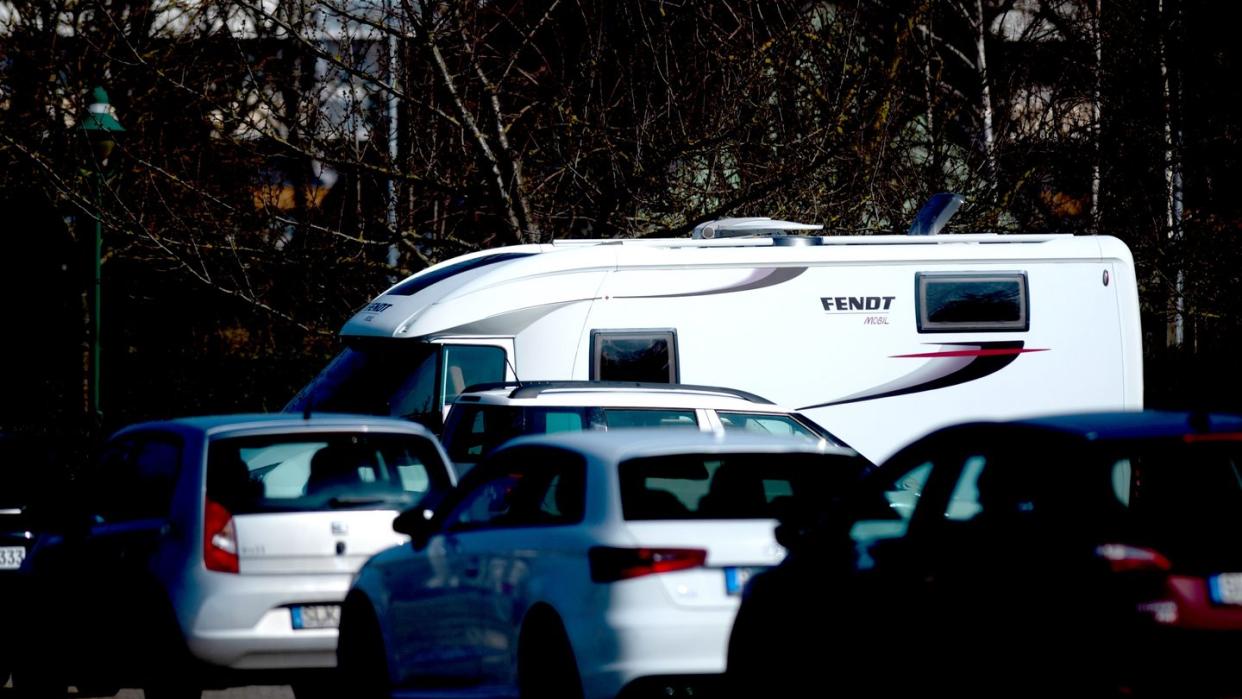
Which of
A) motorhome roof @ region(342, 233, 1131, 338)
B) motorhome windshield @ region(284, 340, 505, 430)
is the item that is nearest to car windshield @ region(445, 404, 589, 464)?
motorhome windshield @ region(284, 340, 505, 430)

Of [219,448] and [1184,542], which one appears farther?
[219,448]

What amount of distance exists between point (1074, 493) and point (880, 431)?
10661 mm

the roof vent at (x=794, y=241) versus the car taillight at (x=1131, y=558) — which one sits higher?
the roof vent at (x=794, y=241)

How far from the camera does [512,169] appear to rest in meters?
18.9

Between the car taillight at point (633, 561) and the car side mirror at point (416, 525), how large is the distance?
136 cm

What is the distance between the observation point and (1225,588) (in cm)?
570

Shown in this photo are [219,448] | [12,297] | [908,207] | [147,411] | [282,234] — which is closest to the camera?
[219,448]

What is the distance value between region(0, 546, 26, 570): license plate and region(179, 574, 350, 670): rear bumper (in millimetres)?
2904

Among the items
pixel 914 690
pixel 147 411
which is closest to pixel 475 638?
pixel 914 690

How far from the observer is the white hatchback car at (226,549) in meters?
8.70

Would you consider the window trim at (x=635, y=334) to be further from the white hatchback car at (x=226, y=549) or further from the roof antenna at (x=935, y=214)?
the white hatchback car at (x=226, y=549)

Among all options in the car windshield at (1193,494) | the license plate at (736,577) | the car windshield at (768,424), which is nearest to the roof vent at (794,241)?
the car windshield at (768,424)

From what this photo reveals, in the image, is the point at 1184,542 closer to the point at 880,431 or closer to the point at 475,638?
the point at 475,638

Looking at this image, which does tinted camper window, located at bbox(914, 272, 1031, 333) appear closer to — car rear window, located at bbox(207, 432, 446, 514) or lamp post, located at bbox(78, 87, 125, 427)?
car rear window, located at bbox(207, 432, 446, 514)
